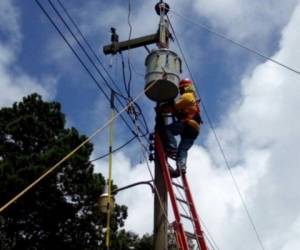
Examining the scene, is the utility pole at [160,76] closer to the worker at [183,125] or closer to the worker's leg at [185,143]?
the worker at [183,125]

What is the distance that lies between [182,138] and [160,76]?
0.91 metres

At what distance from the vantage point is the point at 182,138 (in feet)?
25.1

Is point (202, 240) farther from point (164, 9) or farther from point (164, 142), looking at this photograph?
point (164, 9)

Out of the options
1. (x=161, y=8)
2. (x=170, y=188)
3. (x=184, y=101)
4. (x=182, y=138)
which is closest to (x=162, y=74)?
(x=184, y=101)

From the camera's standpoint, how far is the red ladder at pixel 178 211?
21.1 ft

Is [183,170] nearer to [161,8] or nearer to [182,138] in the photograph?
[182,138]

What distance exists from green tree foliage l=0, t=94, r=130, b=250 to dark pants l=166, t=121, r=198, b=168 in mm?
9107

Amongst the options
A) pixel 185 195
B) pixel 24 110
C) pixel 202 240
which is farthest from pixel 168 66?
pixel 24 110

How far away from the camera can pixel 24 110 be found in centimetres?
1911

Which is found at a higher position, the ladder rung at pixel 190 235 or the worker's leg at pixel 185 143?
the worker's leg at pixel 185 143

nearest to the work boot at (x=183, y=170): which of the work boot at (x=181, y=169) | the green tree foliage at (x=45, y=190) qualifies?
the work boot at (x=181, y=169)

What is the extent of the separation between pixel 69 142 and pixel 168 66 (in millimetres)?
10979

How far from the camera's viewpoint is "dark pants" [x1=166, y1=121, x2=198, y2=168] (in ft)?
24.6

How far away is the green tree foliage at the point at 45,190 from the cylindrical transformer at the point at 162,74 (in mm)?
9258
